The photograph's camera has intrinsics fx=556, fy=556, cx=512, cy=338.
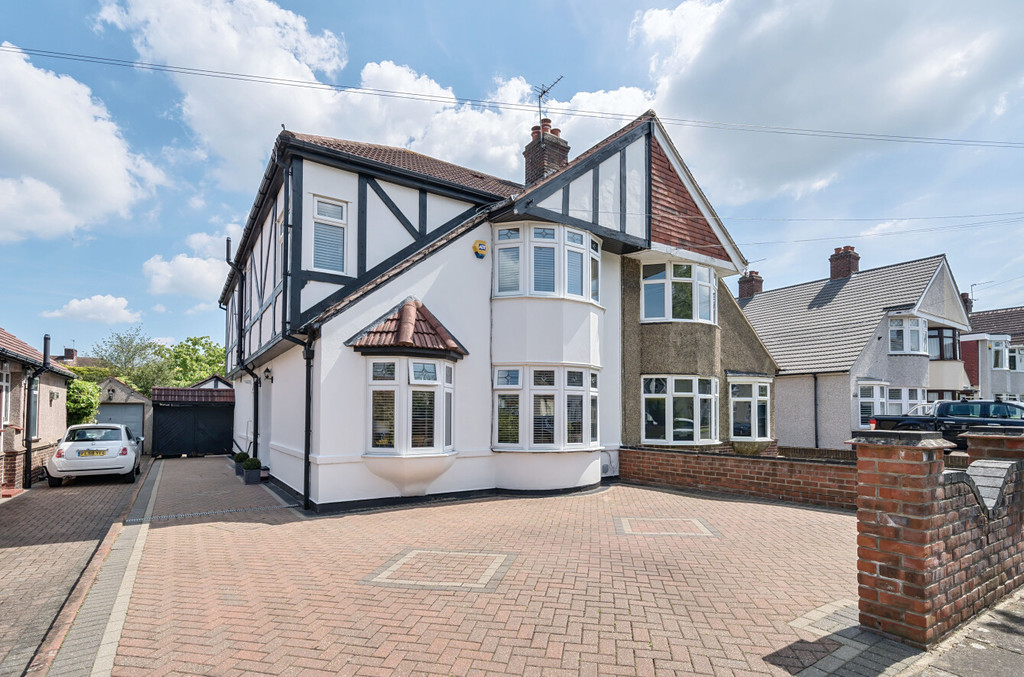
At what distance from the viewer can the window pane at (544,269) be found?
11.2 meters

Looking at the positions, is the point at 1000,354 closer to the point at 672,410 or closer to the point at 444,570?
the point at 672,410

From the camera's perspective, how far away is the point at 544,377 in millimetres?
11008

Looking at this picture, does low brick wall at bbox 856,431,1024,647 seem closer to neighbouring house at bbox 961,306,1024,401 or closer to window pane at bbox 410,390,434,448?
window pane at bbox 410,390,434,448

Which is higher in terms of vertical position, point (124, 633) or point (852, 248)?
point (852, 248)

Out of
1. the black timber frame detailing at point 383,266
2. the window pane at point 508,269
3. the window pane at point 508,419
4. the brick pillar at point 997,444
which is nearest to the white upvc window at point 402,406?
the black timber frame detailing at point 383,266

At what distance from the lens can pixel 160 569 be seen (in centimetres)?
620

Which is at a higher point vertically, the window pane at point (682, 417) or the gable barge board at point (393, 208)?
the gable barge board at point (393, 208)

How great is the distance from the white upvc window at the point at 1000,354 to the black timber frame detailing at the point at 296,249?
3453 centimetres

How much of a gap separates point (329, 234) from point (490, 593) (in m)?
7.38

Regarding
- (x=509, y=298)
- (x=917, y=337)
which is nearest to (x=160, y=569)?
(x=509, y=298)

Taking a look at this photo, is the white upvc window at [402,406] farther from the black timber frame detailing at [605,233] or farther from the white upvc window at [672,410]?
the white upvc window at [672,410]

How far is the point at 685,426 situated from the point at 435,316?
676 cm

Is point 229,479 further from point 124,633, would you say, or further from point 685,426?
point 685,426

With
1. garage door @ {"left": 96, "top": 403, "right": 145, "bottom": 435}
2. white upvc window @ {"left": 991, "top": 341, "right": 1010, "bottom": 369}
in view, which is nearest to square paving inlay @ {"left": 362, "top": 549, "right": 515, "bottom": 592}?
garage door @ {"left": 96, "top": 403, "right": 145, "bottom": 435}
